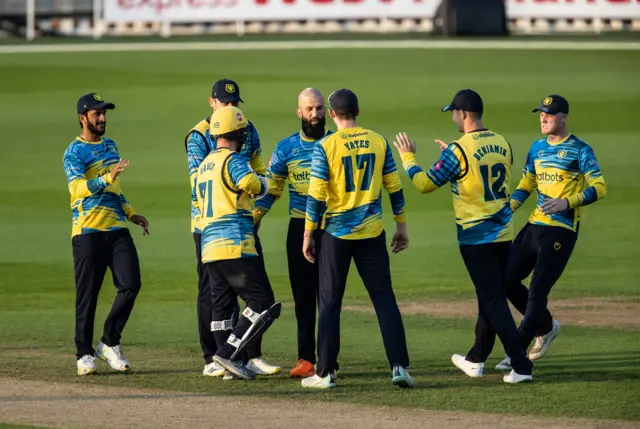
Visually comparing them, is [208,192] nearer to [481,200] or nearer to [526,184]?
[481,200]

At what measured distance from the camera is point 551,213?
9422mm

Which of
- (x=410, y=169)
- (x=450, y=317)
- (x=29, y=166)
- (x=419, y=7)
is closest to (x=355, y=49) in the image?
(x=419, y=7)

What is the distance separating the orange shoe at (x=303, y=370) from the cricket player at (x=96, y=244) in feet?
4.33

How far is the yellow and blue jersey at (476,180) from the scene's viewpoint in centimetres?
917

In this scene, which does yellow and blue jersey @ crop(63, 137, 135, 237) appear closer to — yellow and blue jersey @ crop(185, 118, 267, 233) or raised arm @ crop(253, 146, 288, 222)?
yellow and blue jersey @ crop(185, 118, 267, 233)

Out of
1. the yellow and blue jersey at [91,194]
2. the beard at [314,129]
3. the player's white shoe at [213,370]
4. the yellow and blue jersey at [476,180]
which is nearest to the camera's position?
the yellow and blue jersey at [476,180]

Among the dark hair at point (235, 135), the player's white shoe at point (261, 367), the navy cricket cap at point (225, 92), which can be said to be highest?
the navy cricket cap at point (225, 92)

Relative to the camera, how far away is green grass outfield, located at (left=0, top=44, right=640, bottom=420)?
945 centimetres

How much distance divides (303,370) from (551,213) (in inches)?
87.6

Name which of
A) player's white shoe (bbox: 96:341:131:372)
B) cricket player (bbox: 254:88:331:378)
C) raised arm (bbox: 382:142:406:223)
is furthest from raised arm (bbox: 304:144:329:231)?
player's white shoe (bbox: 96:341:131:372)

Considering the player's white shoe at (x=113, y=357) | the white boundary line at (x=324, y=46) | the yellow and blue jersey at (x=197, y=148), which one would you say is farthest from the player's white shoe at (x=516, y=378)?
the white boundary line at (x=324, y=46)

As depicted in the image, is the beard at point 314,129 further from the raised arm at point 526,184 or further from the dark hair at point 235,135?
the raised arm at point 526,184

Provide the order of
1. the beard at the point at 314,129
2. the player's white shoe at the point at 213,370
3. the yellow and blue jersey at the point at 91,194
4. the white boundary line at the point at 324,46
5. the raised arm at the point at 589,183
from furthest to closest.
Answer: the white boundary line at the point at 324,46 < the yellow and blue jersey at the point at 91,194 < the beard at the point at 314,129 < the player's white shoe at the point at 213,370 < the raised arm at the point at 589,183

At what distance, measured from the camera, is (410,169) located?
928 cm
